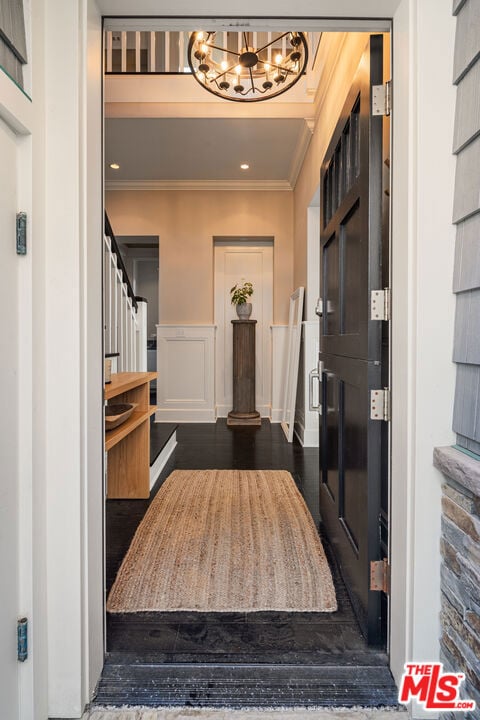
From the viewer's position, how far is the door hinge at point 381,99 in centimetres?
134

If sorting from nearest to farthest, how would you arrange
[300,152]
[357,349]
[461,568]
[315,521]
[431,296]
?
[461,568]
[431,296]
[357,349]
[315,521]
[300,152]

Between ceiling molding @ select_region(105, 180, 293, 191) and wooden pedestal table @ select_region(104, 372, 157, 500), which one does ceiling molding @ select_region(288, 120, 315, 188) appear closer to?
ceiling molding @ select_region(105, 180, 293, 191)

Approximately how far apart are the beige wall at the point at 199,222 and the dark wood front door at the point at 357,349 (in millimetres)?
3428

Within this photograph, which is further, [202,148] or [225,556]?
[202,148]

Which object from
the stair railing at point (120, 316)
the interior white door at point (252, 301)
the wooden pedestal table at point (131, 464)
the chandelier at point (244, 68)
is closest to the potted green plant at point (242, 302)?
the interior white door at point (252, 301)

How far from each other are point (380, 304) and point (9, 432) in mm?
1142

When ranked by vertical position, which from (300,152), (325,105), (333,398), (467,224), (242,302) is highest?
(300,152)

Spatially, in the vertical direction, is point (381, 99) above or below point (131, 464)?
above

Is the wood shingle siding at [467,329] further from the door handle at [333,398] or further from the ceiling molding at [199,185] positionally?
the ceiling molding at [199,185]

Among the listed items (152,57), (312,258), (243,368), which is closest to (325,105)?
(312,258)

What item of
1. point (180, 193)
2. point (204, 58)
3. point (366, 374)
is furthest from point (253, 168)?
point (366, 374)

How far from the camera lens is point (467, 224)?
1.05 metres

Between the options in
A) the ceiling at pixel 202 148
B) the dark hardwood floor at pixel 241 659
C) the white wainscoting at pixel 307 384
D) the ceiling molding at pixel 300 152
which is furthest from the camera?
A: the white wainscoting at pixel 307 384

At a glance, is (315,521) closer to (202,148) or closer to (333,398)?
(333,398)
